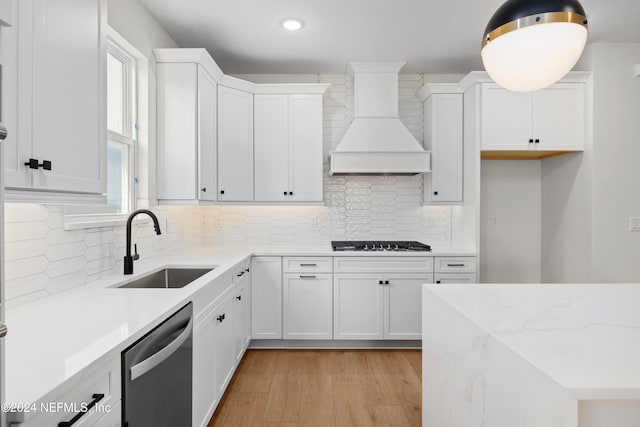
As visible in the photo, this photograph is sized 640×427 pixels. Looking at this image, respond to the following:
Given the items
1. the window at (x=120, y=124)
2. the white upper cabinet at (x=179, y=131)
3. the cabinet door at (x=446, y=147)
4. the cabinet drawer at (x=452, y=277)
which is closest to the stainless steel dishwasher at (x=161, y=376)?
the window at (x=120, y=124)

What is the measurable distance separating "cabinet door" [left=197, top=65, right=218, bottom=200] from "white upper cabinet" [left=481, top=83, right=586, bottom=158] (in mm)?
2411

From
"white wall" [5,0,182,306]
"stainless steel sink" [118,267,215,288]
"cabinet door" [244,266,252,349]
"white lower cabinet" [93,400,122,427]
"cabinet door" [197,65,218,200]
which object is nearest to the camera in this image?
"white lower cabinet" [93,400,122,427]

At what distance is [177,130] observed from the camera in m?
2.77

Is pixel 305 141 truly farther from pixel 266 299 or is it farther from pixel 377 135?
pixel 266 299

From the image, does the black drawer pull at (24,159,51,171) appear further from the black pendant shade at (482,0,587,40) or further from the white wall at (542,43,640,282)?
the white wall at (542,43,640,282)

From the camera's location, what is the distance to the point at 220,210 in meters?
3.76

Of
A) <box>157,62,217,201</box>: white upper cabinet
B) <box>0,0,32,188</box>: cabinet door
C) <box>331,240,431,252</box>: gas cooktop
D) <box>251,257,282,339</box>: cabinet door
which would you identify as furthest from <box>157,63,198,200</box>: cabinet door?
<box>0,0,32,188</box>: cabinet door

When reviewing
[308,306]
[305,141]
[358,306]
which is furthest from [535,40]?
[308,306]

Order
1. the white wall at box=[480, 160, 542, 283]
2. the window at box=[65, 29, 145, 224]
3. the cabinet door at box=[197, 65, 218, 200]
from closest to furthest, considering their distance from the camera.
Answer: the window at box=[65, 29, 145, 224] < the cabinet door at box=[197, 65, 218, 200] < the white wall at box=[480, 160, 542, 283]

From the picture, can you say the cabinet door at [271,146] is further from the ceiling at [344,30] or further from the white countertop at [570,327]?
the white countertop at [570,327]

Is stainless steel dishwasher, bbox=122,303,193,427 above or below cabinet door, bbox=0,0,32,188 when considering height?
below

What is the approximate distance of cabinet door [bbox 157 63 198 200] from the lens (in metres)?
2.74

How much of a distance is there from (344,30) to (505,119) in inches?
64.1

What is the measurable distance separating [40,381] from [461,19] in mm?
3215
